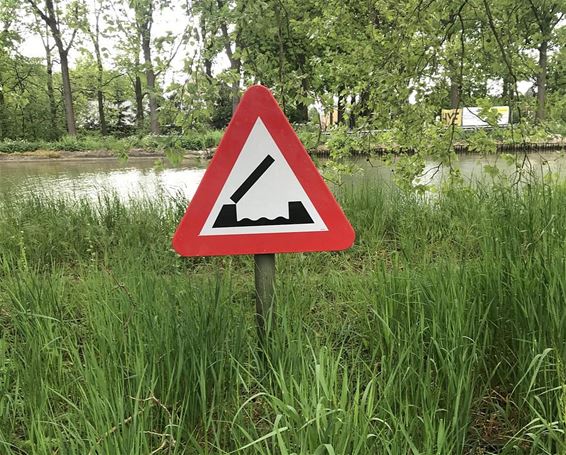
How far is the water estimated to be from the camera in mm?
3266

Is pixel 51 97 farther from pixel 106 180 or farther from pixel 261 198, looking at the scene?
pixel 261 198

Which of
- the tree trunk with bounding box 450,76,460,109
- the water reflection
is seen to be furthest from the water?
the tree trunk with bounding box 450,76,460,109

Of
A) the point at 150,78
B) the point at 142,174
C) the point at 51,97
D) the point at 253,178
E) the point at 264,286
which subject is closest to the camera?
the point at 253,178

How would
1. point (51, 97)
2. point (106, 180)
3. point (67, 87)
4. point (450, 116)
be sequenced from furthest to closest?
point (51, 97), point (67, 87), point (106, 180), point (450, 116)

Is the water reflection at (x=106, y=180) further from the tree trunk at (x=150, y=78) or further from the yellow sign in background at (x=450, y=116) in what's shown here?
the yellow sign in background at (x=450, y=116)

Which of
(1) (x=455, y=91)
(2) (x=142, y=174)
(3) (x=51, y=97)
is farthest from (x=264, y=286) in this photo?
(3) (x=51, y=97)

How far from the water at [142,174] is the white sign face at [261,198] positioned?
0.66 metres

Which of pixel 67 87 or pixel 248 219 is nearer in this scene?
pixel 248 219

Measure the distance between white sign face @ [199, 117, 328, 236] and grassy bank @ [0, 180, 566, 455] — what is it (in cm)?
26

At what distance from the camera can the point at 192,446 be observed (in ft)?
4.48

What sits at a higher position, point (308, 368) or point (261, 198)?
point (261, 198)

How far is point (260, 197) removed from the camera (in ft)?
5.34

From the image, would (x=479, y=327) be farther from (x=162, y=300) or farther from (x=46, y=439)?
(x=46, y=439)

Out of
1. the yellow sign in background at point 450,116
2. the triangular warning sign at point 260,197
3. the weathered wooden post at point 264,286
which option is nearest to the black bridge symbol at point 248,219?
the triangular warning sign at point 260,197
